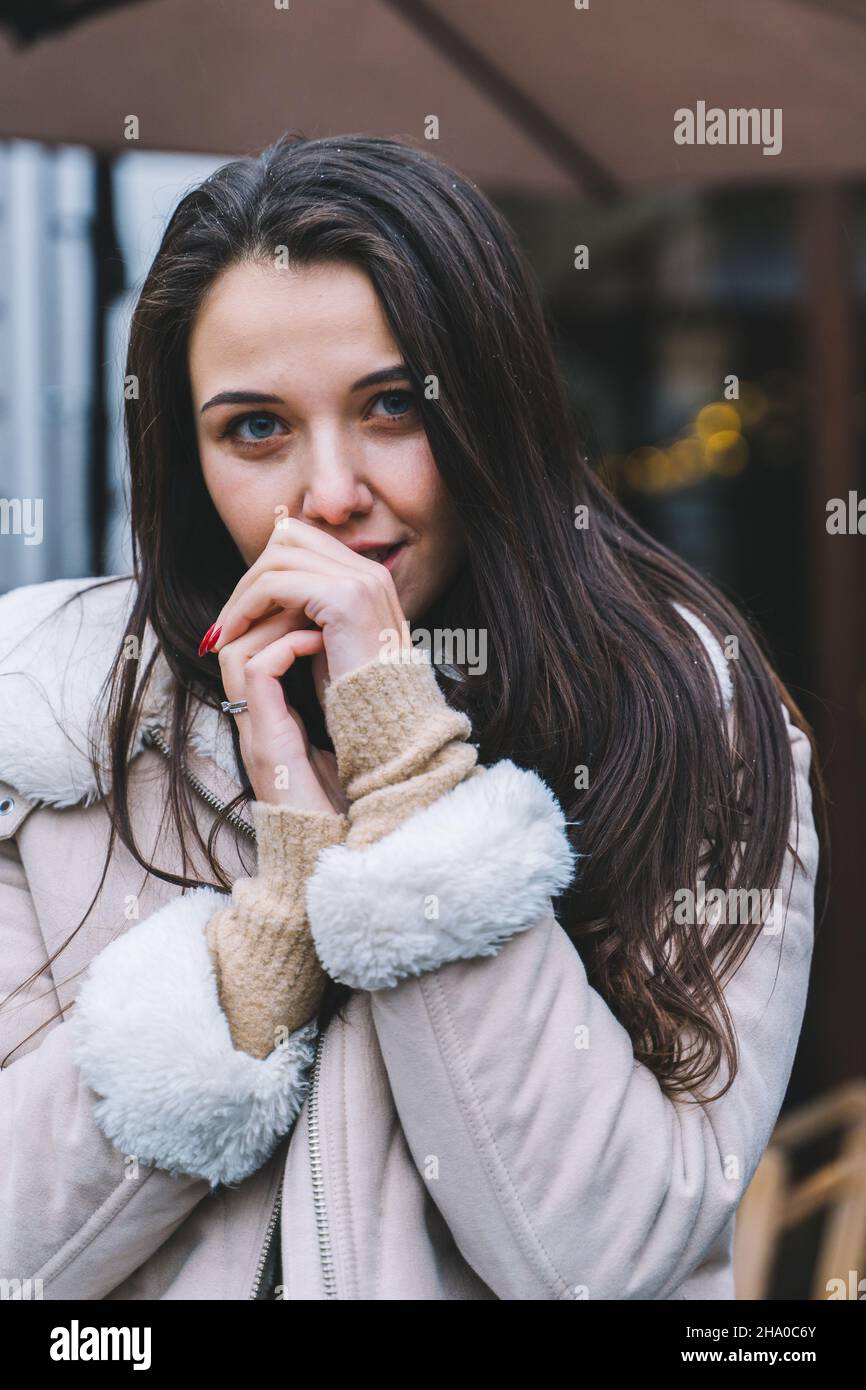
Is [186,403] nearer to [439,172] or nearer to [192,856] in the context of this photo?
[439,172]

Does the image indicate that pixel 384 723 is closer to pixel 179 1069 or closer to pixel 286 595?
pixel 286 595

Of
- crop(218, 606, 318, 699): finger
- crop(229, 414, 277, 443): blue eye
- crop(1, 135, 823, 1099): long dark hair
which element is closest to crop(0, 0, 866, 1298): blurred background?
crop(1, 135, 823, 1099): long dark hair

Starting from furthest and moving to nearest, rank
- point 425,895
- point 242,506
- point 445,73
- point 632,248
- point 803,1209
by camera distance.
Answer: point 632,248
point 803,1209
point 445,73
point 242,506
point 425,895

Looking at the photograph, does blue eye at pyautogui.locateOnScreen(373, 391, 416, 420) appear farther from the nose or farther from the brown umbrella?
the brown umbrella

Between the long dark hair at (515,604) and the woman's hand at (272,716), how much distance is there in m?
0.12

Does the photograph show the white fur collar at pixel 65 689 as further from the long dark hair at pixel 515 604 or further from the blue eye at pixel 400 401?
the blue eye at pixel 400 401

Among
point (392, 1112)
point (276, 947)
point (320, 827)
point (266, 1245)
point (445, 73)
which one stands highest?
point (445, 73)

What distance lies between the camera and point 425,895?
1.17 m

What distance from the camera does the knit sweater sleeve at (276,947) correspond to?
1.23 m

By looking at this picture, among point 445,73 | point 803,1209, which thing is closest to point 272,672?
point 445,73

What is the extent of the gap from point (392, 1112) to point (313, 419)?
710mm
